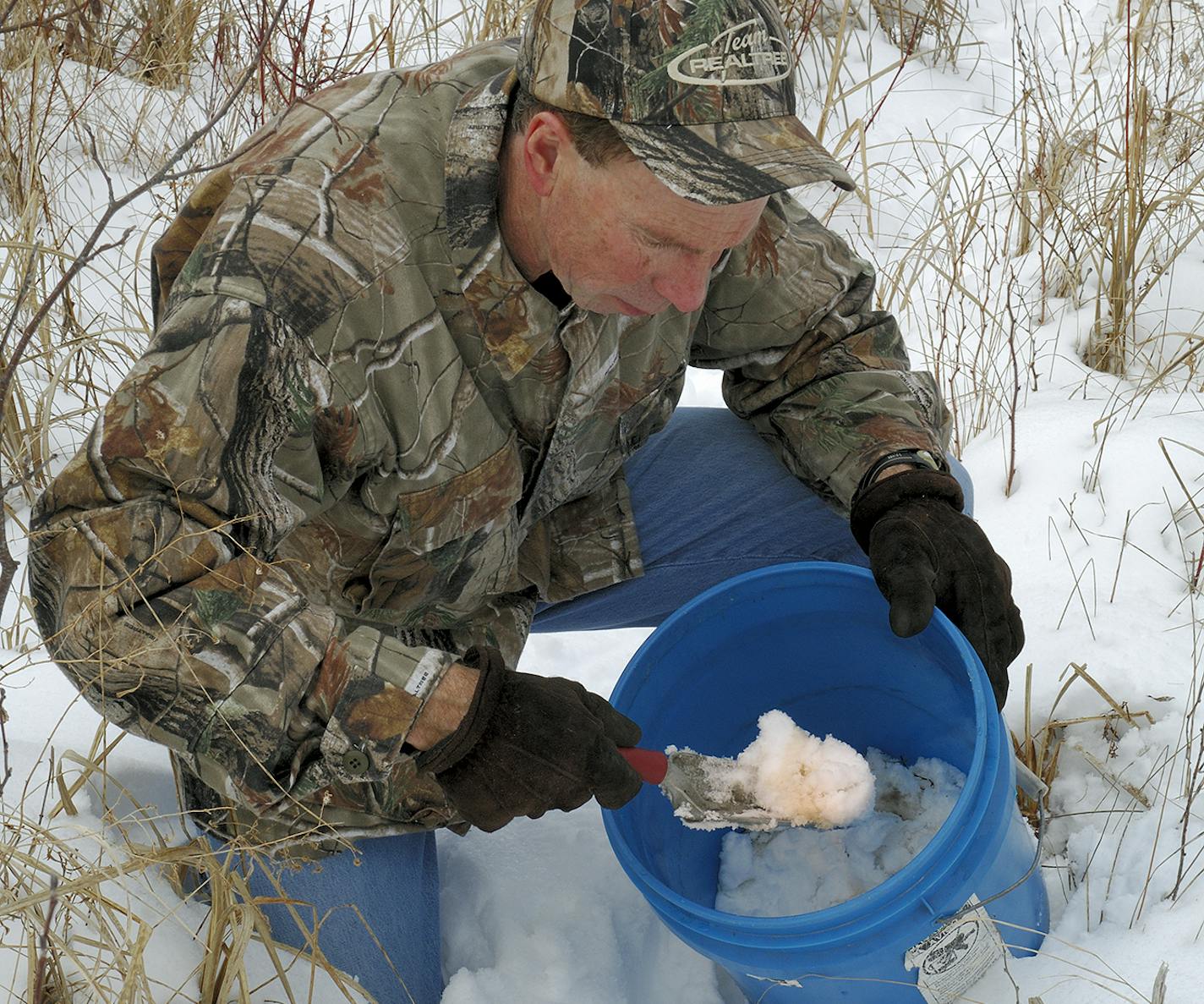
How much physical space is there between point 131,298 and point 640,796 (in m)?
1.84

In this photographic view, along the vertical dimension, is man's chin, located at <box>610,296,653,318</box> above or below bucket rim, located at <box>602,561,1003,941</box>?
above

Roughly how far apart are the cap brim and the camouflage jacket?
253 millimetres

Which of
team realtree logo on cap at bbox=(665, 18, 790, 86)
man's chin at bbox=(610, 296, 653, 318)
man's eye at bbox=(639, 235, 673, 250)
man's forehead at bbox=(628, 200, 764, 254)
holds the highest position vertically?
team realtree logo on cap at bbox=(665, 18, 790, 86)

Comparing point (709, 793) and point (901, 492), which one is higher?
point (901, 492)

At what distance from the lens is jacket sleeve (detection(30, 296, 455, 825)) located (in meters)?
1.35

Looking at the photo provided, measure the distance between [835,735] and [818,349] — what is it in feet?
2.11

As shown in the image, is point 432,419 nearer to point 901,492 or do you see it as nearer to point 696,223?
point 696,223

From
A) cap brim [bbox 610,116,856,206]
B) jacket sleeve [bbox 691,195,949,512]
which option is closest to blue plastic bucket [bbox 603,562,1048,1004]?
jacket sleeve [bbox 691,195,949,512]

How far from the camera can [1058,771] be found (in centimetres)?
195

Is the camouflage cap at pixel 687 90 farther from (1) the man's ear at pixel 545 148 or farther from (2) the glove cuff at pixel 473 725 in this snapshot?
(2) the glove cuff at pixel 473 725

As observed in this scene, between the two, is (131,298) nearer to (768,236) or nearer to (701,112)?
(768,236)

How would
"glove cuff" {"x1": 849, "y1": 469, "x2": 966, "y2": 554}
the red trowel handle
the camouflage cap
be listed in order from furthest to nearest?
"glove cuff" {"x1": 849, "y1": 469, "x2": 966, "y2": 554}, the red trowel handle, the camouflage cap

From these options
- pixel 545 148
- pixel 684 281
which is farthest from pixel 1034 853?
pixel 545 148

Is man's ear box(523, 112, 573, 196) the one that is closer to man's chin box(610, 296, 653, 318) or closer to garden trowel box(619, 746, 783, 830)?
man's chin box(610, 296, 653, 318)
